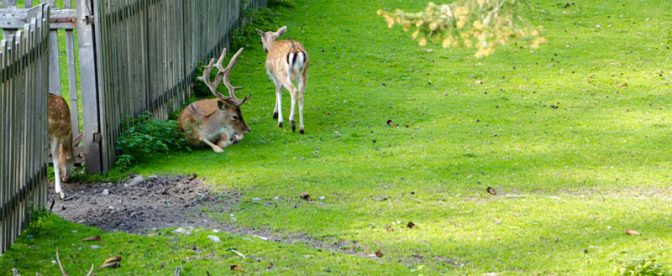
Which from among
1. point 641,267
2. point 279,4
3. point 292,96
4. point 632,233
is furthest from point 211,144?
point 279,4

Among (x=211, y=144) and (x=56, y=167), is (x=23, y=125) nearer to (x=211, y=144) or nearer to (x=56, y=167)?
(x=56, y=167)

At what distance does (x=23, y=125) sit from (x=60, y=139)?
2.26m

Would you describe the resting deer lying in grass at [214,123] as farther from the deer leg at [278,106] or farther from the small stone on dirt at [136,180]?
the small stone on dirt at [136,180]

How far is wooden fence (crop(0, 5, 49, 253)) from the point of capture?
23.8 feet

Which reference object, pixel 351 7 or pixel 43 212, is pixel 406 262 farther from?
pixel 351 7

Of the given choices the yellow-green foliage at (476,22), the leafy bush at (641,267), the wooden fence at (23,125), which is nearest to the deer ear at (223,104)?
the wooden fence at (23,125)

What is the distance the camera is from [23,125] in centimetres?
775

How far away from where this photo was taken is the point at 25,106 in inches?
306

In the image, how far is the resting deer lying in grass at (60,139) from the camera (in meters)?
9.70

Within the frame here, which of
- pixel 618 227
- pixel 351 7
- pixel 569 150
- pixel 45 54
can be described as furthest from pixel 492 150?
pixel 351 7

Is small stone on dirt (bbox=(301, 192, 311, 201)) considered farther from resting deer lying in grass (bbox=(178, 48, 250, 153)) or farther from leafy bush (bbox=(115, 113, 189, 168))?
resting deer lying in grass (bbox=(178, 48, 250, 153))

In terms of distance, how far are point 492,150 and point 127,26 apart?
4379 mm

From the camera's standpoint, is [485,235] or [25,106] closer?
[25,106]

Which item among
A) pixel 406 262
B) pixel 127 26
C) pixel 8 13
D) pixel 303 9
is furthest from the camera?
pixel 303 9
